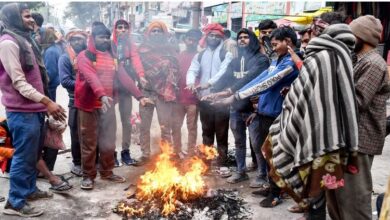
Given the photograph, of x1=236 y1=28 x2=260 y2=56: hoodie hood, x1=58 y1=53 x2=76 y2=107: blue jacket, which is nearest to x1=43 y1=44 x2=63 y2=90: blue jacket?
x1=58 y1=53 x2=76 y2=107: blue jacket

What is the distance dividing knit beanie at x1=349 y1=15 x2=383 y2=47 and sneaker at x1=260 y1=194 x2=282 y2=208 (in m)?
2.28

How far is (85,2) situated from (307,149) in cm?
2595

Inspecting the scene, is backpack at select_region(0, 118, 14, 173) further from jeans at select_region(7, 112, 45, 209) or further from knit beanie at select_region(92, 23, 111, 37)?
knit beanie at select_region(92, 23, 111, 37)

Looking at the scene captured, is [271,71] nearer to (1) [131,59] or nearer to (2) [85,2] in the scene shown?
(1) [131,59]

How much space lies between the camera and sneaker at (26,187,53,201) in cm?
484

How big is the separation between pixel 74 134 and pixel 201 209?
2652 millimetres

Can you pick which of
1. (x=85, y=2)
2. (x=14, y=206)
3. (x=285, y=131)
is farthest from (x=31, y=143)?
(x=85, y=2)

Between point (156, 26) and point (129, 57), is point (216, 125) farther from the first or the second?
point (156, 26)

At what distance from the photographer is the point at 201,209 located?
450cm

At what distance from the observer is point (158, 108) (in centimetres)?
659

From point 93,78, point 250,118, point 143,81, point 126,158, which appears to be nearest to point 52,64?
point 143,81

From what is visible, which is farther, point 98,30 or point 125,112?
point 125,112

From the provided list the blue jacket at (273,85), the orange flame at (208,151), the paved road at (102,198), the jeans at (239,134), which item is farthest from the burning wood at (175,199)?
the blue jacket at (273,85)

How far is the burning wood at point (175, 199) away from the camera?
4375 millimetres
